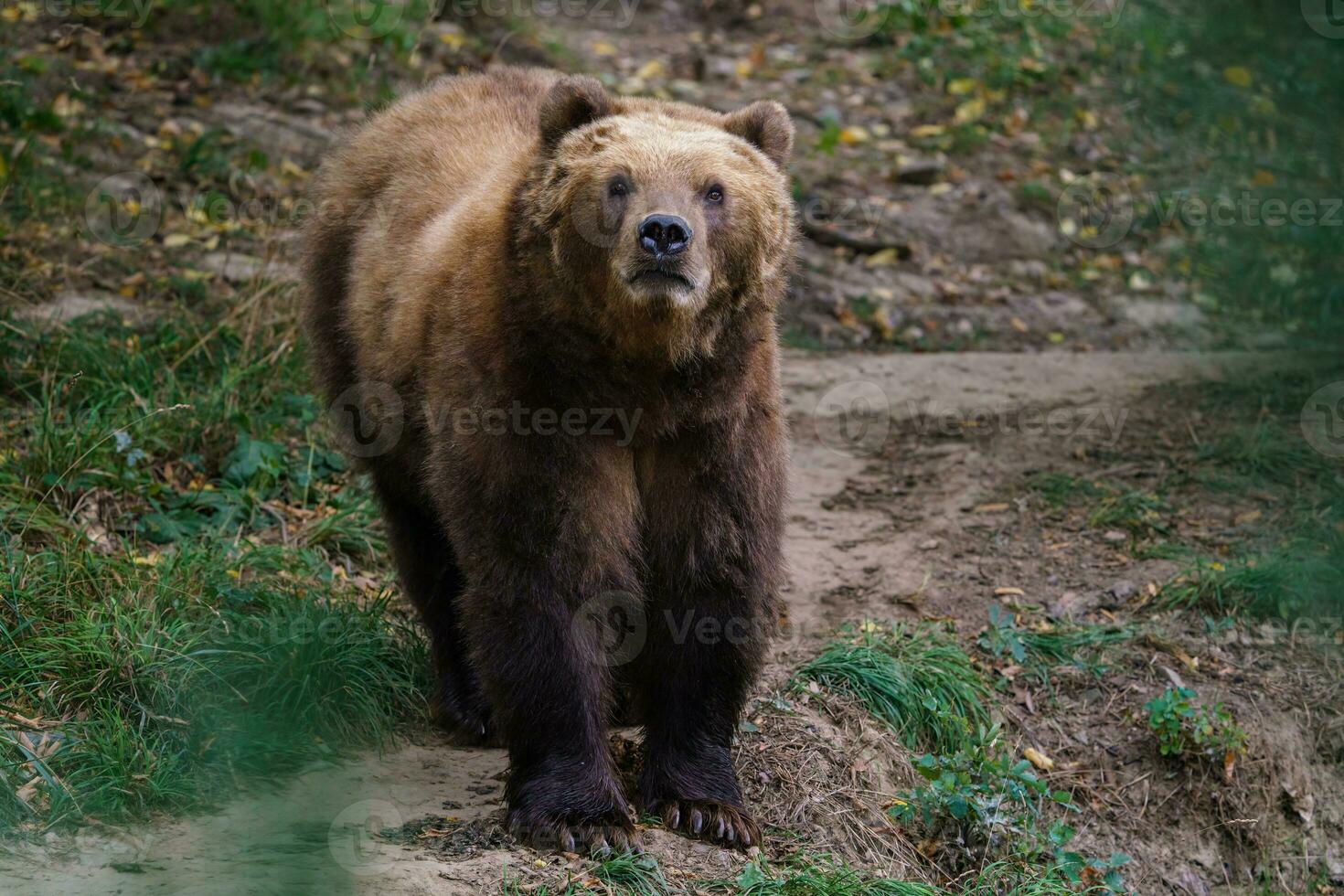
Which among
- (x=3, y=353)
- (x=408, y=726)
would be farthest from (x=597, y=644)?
(x=3, y=353)

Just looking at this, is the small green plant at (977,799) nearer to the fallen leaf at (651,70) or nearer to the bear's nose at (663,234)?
the bear's nose at (663,234)

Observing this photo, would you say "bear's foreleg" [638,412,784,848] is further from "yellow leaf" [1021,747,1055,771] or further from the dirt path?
"yellow leaf" [1021,747,1055,771]

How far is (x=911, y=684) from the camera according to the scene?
19.7ft

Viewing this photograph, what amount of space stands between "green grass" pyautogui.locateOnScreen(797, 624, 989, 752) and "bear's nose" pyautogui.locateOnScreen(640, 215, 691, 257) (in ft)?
7.96

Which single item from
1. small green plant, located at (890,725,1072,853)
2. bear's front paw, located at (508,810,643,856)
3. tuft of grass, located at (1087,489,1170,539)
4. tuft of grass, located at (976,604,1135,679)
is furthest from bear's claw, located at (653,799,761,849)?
tuft of grass, located at (1087,489,1170,539)

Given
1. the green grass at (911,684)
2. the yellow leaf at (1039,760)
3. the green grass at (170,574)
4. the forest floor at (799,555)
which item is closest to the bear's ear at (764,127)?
the forest floor at (799,555)

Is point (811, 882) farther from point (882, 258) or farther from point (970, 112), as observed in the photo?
point (970, 112)

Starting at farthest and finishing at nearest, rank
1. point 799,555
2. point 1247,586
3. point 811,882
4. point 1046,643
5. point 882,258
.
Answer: point 882,258 < point 799,555 < point 1247,586 < point 1046,643 < point 811,882

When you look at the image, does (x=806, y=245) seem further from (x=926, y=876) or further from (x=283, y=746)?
(x=283, y=746)

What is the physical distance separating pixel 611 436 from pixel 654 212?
2.54 feet

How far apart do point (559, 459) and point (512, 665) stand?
2.30 ft

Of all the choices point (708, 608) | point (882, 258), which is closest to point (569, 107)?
point (708, 608)

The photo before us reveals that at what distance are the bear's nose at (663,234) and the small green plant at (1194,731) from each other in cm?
330

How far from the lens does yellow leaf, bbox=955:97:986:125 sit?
1218 cm
